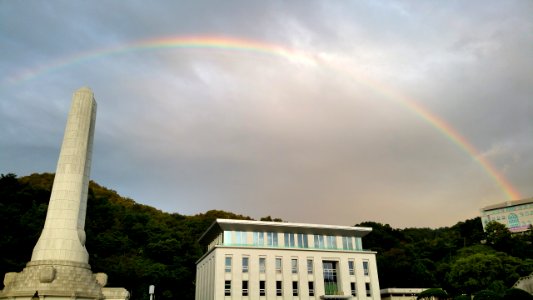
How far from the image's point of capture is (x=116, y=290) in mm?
28359

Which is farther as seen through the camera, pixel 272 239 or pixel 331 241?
pixel 331 241

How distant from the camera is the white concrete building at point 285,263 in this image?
45031 mm

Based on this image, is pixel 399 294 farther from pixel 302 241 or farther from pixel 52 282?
pixel 52 282

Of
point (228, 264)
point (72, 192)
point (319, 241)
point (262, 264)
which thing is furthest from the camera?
point (319, 241)

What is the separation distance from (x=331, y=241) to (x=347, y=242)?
234 cm

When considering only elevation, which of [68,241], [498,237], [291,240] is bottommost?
[68,241]

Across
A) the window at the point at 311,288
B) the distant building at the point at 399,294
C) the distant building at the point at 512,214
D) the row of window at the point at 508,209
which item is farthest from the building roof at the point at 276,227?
the row of window at the point at 508,209

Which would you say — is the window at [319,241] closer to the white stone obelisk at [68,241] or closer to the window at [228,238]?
the window at [228,238]

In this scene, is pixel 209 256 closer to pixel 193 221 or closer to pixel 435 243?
pixel 193 221

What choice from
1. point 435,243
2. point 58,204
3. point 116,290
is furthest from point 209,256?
point 435,243

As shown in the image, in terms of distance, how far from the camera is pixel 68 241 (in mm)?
25984

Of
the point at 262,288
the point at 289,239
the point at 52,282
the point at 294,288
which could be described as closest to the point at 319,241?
the point at 289,239

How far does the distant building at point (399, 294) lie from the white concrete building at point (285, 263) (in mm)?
9148

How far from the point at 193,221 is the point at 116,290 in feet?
179
